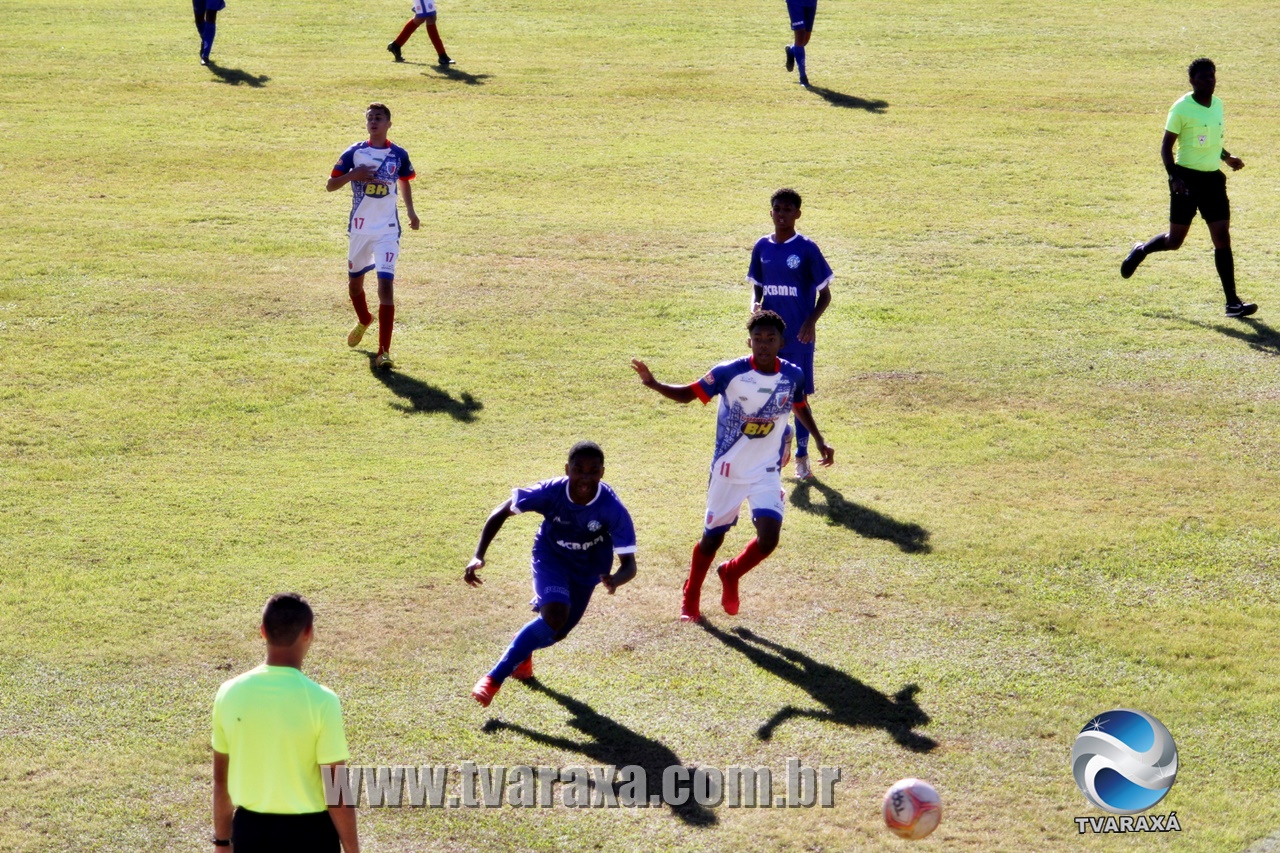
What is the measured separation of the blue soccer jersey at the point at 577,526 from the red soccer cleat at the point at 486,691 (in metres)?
0.87

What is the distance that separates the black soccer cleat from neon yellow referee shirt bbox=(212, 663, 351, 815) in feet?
45.0

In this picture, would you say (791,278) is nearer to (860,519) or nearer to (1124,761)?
(860,519)

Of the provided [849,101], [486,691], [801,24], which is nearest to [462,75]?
[801,24]

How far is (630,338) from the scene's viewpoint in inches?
631

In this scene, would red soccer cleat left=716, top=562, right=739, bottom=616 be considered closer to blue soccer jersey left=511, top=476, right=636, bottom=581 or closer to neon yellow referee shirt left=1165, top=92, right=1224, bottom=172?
blue soccer jersey left=511, top=476, right=636, bottom=581

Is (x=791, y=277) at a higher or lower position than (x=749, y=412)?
higher

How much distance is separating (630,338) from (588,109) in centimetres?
1099

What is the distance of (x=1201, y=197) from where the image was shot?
1548 cm

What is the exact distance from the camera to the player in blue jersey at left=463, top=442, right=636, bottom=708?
27.1 ft

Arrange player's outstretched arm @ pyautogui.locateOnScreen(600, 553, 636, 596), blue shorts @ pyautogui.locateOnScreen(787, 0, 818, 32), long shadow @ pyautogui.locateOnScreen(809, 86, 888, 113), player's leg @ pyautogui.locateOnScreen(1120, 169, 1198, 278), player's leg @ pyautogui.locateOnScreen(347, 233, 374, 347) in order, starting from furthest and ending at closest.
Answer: blue shorts @ pyautogui.locateOnScreen(787, 0, 818, 32)
long shadow @ pyautogui.locateOnScreen(809, 86, 888, 113)
player's leg @ pyautogui.locateOnScreen(1120, 169, 1198, 278)
player's leg @ pyautogui.locateOnScreen(347, 233, 374, 347)
player's outstretched arm @ pyautogui.locateOnScreen(600, 553, 636, 596)

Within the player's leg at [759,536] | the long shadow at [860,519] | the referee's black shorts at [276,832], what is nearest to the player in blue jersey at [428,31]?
the long shadow at [860,519]

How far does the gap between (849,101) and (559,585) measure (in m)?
19.4

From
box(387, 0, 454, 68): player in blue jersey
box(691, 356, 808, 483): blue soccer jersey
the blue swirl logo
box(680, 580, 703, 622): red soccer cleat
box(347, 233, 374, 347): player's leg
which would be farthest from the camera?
box(387, 0, 454, 68): player in blue jersey

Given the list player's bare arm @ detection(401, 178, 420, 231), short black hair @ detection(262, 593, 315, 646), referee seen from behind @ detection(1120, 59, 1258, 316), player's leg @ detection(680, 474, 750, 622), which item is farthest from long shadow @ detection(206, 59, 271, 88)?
short black hair @ detection(262, 593, 315, 646)
